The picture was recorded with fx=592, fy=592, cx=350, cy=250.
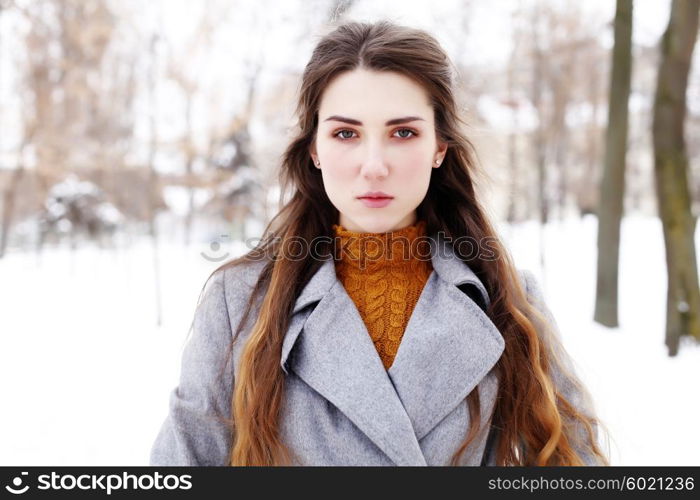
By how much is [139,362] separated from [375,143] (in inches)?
218

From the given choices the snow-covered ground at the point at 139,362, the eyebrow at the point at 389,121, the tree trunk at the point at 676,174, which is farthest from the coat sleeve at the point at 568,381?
the tree trunk at the point at 676,174

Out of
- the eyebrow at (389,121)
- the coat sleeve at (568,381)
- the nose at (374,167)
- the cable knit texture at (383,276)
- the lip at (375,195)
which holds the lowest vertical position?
the coat sleeve at (568,381)

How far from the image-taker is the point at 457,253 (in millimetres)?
1824

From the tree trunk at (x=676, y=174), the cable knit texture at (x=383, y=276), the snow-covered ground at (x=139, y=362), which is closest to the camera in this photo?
the cable knit texture at (x=383, y=276)

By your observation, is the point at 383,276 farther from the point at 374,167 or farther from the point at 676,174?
the point at 676,174

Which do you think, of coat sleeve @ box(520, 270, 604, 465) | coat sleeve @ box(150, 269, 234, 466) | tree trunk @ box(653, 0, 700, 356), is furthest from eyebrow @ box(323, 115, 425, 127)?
tree trunk @ box(653, 0, 700, 356)

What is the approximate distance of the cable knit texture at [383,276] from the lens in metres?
1.69

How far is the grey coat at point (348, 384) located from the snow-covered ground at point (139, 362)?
0.61 meters

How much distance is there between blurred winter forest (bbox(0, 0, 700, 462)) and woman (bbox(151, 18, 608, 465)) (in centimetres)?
27

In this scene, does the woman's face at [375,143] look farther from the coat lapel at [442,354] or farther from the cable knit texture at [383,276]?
the coat lapel at [442,354]

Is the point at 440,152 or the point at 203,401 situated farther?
the point at 440,152

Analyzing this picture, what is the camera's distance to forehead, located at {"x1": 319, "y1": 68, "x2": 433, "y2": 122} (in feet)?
5.08

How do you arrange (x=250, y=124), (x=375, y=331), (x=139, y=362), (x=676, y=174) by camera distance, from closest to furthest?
(x=375, y=331) < (x=676, y=174) < (x=139, y=362) < (x=250, y=124)

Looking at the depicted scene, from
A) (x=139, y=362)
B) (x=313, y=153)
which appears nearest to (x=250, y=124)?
(x=139, y=362)
